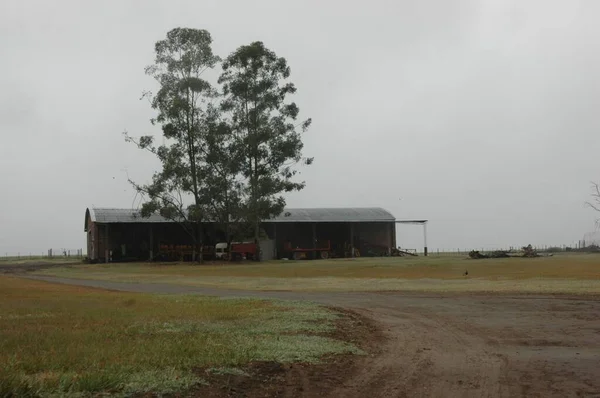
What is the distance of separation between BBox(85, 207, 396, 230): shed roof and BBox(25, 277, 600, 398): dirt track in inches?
1987

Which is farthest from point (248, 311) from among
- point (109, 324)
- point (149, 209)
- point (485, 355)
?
point (149, 209)

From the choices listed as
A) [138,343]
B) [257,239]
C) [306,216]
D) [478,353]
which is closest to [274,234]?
[306,216]

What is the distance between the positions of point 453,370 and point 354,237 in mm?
68168

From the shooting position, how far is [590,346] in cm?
1172

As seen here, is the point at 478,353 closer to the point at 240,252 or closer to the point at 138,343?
the point at 138,343

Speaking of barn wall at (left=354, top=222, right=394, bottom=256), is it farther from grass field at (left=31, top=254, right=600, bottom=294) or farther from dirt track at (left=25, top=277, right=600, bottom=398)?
dirt track at (left=25, top=277, right=600, bottom=398)

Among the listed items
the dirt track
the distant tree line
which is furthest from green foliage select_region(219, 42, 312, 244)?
the dirt track

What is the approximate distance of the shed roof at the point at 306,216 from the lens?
67250 millimetres

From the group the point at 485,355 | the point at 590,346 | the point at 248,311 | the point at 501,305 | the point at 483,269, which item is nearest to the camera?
the point at 485,355

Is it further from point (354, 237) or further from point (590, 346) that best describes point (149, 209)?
point (590, 346)

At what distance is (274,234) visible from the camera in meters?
73.4

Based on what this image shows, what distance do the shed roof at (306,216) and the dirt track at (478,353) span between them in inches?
1987

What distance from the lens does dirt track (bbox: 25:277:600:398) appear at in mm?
8211

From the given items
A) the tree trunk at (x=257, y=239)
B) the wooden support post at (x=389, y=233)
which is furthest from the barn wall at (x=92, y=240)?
the wooden support post at (x=389, y=233)
